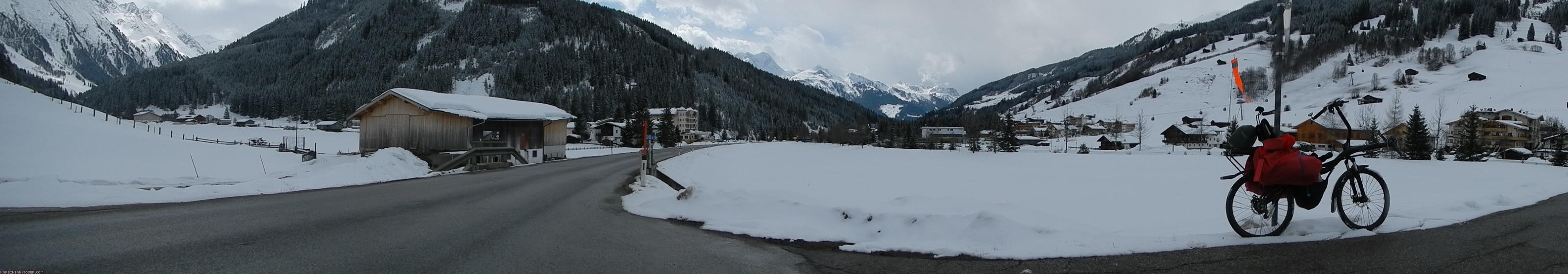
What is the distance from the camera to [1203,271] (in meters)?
4.21

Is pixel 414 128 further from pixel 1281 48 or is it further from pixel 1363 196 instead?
pixel 1363 196

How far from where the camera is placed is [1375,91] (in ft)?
411

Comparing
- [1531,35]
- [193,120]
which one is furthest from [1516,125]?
[193,120]

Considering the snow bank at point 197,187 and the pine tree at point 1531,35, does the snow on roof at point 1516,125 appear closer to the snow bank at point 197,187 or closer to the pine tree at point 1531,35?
the snow bank at point 197,187

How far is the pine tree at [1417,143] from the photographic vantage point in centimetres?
3192

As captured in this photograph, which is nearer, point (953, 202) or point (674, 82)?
point (953, 202)

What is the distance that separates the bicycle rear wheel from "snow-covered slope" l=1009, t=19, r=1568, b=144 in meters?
82.0

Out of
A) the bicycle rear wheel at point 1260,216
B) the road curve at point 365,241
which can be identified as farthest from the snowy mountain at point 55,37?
the bicycle rear wheel at point 1260,216

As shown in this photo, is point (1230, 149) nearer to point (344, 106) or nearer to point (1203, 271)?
point (1203, 271)

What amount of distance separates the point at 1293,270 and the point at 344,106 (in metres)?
164

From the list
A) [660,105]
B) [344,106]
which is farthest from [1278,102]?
[344,106]

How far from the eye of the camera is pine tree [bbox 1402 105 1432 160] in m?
31.9

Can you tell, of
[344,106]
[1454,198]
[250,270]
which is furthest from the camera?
[344,106]

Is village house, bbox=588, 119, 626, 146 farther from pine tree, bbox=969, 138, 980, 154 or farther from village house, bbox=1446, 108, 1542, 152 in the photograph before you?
village house, bbox=1446, 108, 1542, 152
